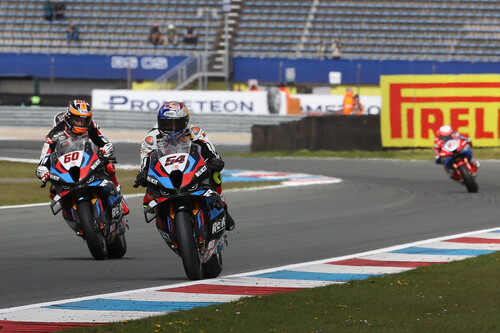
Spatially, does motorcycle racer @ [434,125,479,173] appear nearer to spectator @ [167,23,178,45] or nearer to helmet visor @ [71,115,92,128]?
helmet visor @ [71,115,92,128]

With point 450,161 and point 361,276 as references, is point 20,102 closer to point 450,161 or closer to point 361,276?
point 450,161

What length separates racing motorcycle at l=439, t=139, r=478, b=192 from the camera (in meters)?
18.1

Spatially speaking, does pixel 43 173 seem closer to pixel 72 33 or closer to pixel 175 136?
pixel 175 136

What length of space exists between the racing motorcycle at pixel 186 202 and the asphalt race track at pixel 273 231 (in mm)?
338

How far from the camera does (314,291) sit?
8.07 metres

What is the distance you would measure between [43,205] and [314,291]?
859 cm

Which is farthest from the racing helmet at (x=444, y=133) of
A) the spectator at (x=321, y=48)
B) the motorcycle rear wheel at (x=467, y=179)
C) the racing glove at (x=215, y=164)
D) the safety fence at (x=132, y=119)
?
the spectator at (x=321, y=48)

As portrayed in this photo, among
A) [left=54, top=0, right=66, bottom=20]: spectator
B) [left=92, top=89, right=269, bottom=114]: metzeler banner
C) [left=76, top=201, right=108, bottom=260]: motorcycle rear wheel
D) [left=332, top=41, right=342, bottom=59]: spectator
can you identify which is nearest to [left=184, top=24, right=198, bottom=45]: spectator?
[left=54, top=0, right=66, bottom=20]: spectator

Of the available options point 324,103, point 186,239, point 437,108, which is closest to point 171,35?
point 324,103

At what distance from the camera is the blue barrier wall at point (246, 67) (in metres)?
40.6

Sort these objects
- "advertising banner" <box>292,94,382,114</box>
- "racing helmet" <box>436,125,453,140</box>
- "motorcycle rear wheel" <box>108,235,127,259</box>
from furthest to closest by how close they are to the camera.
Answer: "advertising banner" <box>292,94,382,114</box> → "racing helmet" <box>436,125,453,140</box> → "motorcycle rear wheel" <box>108,235,127,259</box>

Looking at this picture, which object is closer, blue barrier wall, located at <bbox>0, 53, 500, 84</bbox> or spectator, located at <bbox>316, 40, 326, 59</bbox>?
blue barrier wall, located at <bbox>0, 53, 500, 84</bbox>

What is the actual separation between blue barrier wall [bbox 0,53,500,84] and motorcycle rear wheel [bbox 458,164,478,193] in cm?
2165

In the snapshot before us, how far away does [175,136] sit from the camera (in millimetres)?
8688
